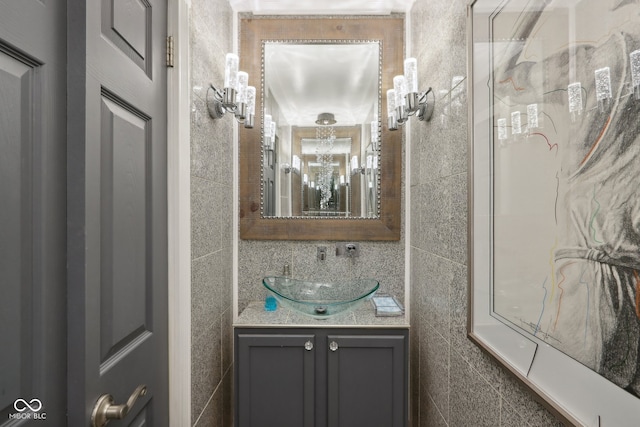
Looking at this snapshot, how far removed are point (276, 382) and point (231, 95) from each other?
1.38 meters

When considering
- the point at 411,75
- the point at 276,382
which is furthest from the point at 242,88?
the point at 276,382

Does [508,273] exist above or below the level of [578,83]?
below

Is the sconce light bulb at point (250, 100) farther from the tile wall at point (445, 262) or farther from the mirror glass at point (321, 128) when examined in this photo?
the tile wall at point (445, 262)

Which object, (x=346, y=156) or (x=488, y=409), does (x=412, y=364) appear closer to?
(x=488, y=409)

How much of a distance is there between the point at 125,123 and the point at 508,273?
1.11m

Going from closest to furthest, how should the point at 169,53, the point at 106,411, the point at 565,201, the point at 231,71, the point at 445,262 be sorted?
the point at 565,201
the point at 106,411
the point at 169,53
the point at 445,262
the point at 231,71

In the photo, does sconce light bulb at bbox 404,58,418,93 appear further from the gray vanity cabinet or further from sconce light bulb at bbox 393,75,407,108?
the gray vanity cabinet

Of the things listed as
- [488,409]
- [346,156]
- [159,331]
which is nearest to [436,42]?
[346,156]

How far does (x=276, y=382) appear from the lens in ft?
4.67

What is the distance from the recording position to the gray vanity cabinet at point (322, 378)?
1.42m

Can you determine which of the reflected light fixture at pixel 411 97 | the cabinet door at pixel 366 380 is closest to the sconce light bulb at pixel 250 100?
the reflected light fixture at pixel 411 97

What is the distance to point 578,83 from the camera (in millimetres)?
537

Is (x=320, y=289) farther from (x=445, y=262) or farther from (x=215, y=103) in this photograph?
(x=215, y=103)

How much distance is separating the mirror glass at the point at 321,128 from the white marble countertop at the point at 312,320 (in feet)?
1.82
